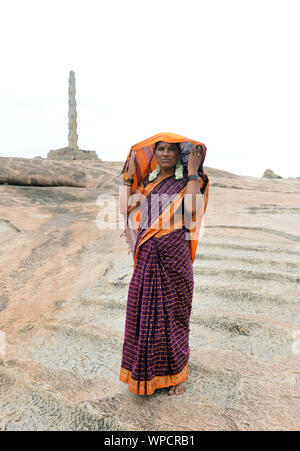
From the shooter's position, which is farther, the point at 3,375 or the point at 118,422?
the point at 3,375

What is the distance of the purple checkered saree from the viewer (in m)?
1.91

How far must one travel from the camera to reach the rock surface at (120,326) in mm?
1896

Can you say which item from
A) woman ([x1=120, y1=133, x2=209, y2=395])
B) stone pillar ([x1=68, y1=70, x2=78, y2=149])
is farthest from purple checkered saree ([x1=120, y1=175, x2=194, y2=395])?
stone pillar ([x1=68, y1=70, x2=78, y2=149])

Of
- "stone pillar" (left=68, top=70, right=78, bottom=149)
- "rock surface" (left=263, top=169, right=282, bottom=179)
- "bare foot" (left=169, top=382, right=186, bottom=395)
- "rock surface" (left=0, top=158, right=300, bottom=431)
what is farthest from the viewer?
"stone pillar" (left=68, top=70, right=78, bottom=149)

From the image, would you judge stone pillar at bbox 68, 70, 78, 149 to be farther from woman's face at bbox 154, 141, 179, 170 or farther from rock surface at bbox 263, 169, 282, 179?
woman's face at bbox 154, 141, 179, 170

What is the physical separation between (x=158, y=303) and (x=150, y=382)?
44 cm

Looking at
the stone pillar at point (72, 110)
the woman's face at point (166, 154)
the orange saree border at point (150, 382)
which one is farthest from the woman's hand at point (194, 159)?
the stone pillar at point (72, 110)

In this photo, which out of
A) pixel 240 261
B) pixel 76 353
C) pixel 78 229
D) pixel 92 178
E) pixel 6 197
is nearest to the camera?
pixel 76 353

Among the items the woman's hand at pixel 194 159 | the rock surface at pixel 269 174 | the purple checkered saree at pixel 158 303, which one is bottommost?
the purple checkered saree at pixel 158 303

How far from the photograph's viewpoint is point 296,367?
7.36 feet

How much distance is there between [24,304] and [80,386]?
4.63ft

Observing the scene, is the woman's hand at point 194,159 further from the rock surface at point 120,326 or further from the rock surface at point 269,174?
the rock surface at point 269,174

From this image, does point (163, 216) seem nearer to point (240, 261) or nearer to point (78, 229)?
point (240, 261)
